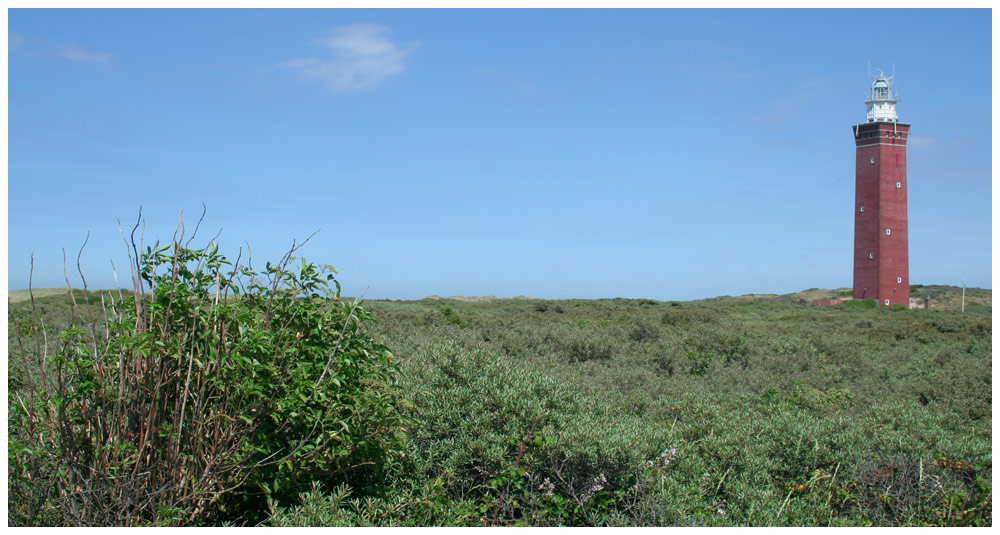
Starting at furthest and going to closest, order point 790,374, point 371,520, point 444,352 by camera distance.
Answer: point 790,374 < point 444,352 < point 371,520

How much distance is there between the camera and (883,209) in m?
39.6

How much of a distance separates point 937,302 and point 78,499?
56840 millimetres

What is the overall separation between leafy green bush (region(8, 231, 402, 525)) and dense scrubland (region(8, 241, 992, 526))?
14 millimetres

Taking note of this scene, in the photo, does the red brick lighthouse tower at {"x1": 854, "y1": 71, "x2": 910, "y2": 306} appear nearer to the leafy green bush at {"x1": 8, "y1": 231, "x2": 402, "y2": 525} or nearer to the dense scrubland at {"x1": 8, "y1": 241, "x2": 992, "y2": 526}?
the dense scrubland at {"x1": 8, "y1": 241, "x2": 992, "y2": 526}

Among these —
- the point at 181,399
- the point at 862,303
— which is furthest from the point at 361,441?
the point at 862,303

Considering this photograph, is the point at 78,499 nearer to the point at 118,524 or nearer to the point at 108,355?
the point at 118,524

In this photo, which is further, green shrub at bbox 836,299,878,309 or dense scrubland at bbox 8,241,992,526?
green shrub at bbox 836,299,878,309

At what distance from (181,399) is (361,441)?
41.5 inches

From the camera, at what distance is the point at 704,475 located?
535 centimetres

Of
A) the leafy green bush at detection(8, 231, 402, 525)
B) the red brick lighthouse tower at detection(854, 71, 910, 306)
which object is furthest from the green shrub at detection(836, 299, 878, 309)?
the leafy green bush at detection(8, 231, 402, 525)

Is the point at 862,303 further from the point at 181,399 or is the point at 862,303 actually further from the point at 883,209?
A: the point at 181,399

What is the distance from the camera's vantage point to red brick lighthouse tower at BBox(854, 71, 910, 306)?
131 feet

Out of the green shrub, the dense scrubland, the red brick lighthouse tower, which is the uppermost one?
the red brick lighthouse tower

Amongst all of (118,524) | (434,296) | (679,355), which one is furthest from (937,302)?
(118,524)
